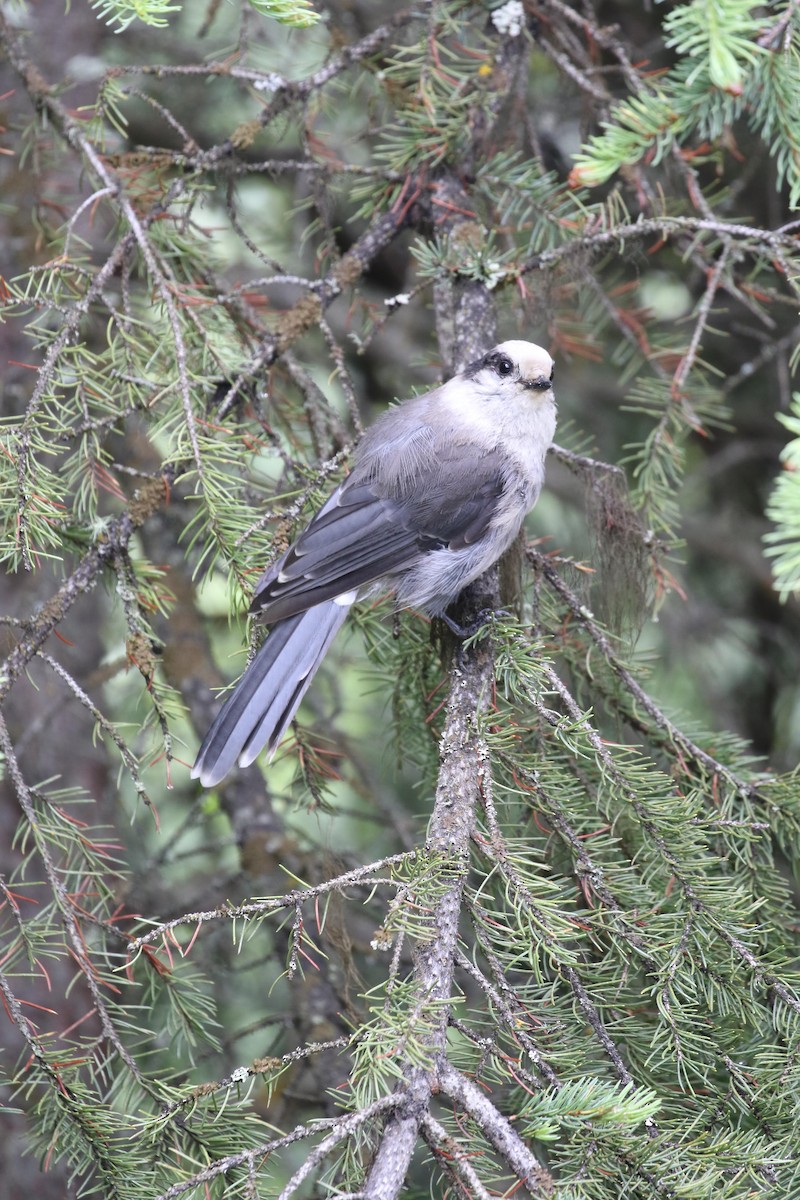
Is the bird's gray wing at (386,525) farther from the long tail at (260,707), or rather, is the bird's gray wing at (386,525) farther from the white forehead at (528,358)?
the white forehead at (528,358)

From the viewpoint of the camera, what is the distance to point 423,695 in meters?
2.38

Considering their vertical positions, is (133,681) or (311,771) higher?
(311,771)

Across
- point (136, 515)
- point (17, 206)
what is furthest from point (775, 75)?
point (17, 206)

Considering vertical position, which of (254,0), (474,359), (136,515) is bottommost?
(474,359)

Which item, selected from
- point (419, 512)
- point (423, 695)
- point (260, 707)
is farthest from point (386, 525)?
point (260, 707)

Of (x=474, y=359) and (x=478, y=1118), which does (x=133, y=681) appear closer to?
(x=474, y=359)

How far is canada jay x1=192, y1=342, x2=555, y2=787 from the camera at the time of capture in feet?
7.52

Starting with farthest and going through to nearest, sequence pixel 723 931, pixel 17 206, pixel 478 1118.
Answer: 1. pixel 17 206
2. pixel 723 931
3. pixel 478 1118

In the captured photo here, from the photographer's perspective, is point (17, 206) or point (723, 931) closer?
point (723, 931)

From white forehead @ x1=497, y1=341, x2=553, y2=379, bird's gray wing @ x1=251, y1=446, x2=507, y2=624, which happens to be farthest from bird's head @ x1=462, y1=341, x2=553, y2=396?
bird's gray wing @ x1=251, y1=446, x2=507, y2=624

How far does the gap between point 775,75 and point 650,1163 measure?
1.97 m

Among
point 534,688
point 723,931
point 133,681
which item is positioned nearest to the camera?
point 723,931

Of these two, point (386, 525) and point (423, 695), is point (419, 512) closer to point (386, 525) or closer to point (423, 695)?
point (386, 525)

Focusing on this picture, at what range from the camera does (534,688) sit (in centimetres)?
201
